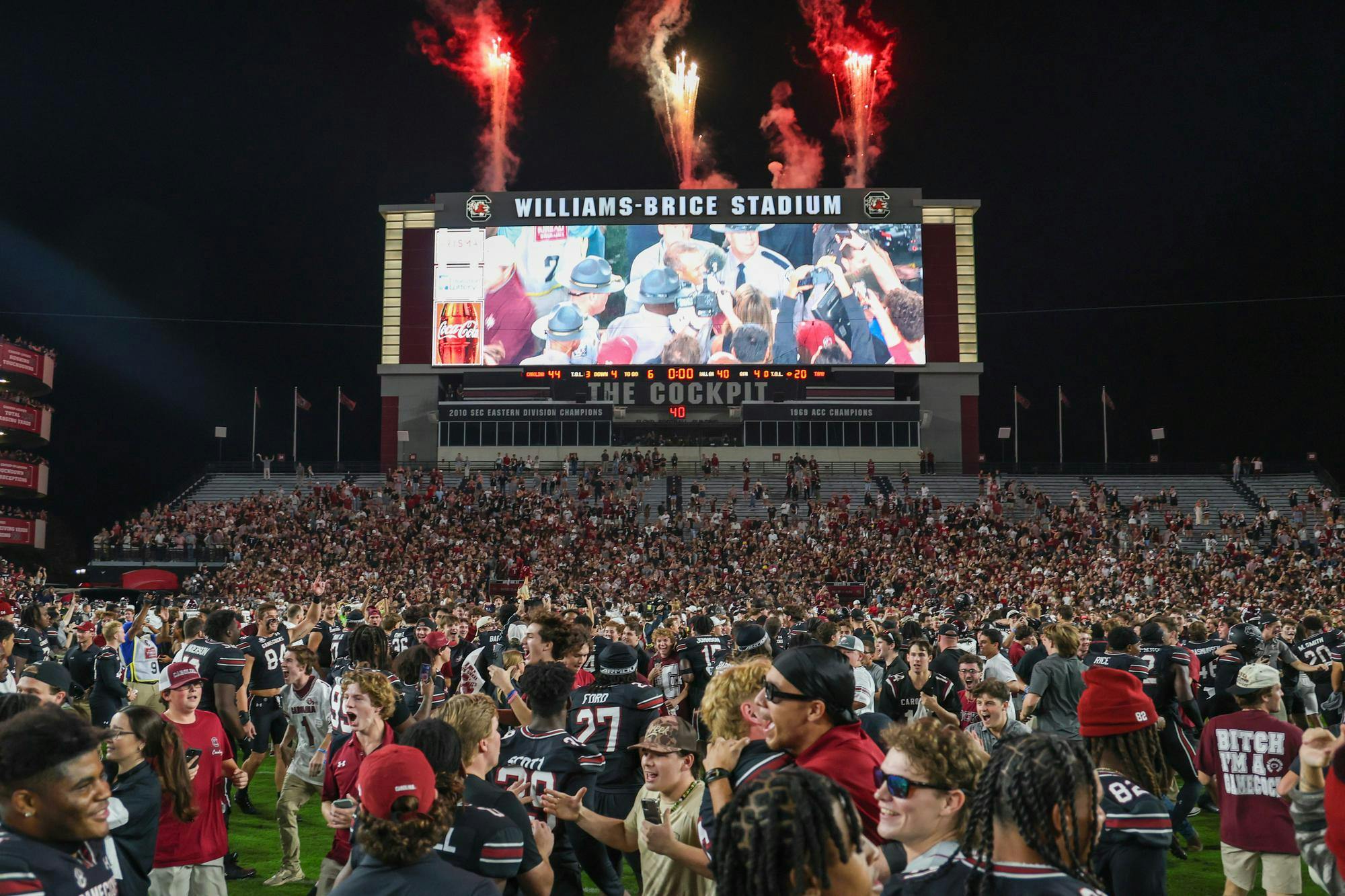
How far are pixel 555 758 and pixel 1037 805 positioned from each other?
11.1 ft

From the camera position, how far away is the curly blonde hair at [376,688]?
230 inches

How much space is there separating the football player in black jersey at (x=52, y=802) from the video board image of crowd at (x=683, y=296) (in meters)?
47.9

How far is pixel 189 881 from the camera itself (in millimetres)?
6031

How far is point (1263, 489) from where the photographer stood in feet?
161

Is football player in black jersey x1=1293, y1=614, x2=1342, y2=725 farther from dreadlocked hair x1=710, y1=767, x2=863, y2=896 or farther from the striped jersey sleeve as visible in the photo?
dreadlocked hair x1=710, y1=767, x2=863, y2=896

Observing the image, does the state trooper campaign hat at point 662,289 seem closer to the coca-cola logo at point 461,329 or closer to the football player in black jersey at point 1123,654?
the coca-cola logo at point 461,329

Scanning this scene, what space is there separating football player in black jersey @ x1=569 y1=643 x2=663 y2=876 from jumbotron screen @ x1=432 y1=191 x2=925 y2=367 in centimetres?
4480

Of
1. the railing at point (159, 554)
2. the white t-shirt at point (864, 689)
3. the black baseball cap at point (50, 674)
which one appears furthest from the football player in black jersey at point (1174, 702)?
the railing at point (159, 554)

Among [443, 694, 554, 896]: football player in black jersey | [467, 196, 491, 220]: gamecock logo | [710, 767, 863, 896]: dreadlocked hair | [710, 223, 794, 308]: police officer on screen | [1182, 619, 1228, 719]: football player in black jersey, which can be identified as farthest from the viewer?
[467, 196, 491, 220]: gamecock logo

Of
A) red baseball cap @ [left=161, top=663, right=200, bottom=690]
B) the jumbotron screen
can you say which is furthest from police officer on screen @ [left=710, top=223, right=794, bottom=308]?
red baseball cap @ [left=161, top=663, right=200, bottom=690]

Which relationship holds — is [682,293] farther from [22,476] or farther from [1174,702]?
[1174,702]

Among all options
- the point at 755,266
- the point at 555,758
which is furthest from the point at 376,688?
the point at 755,266

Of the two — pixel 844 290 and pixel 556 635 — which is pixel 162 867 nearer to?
pixel 556 635

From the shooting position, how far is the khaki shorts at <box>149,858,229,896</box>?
5.94 meters
